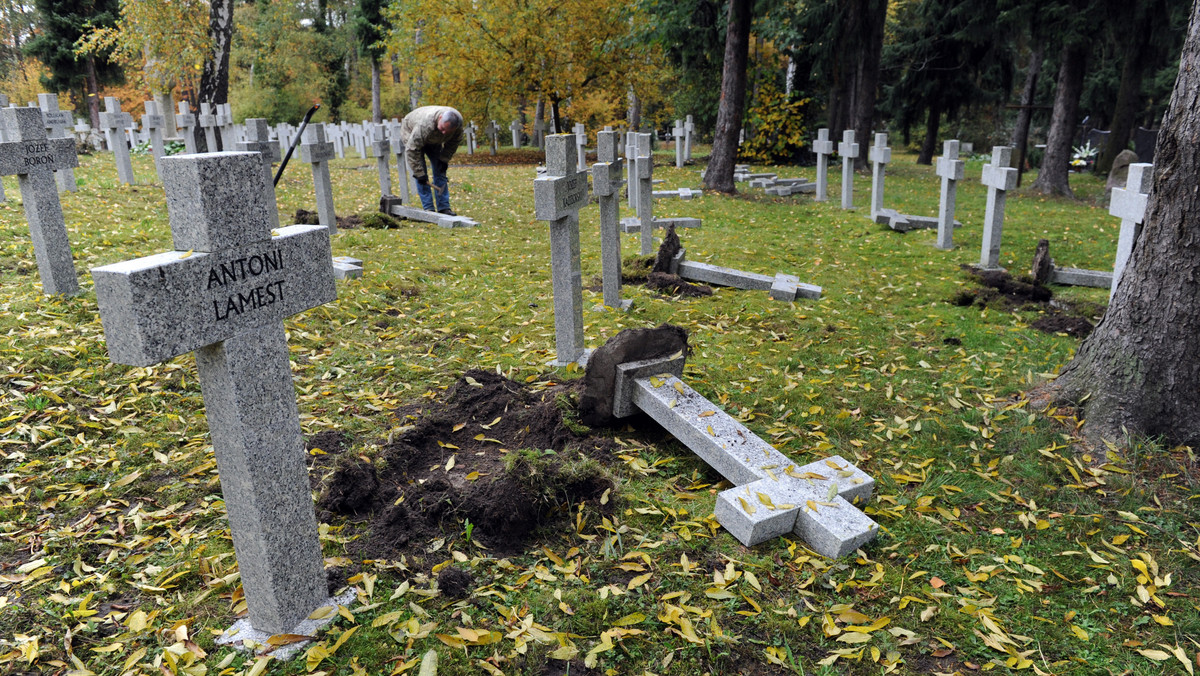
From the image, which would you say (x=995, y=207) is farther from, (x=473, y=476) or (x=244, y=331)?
(x=244, y=331)

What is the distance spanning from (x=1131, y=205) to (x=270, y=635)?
7.05 m

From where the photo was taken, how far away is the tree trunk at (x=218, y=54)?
14.9 meters

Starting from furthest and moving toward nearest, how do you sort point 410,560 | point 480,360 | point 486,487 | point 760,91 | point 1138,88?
point 760,91, point 1138,88, point 480,360, point 486,487, point 410,560

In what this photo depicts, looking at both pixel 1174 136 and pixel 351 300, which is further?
pixel 351 300

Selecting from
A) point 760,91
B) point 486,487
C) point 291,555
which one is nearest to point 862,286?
point 486,487

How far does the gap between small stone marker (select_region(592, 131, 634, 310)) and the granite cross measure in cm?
480

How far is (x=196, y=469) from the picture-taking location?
13.8ft

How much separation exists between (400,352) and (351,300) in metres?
1.48

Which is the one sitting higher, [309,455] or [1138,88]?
[1138,88]

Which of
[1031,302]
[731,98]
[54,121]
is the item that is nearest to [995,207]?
[1031,302]

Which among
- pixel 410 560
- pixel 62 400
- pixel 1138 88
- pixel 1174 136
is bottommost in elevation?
pixel 410 560

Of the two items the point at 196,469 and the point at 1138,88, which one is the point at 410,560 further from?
the point at 1138,88

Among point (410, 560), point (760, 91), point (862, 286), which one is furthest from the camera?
point (760, 91)

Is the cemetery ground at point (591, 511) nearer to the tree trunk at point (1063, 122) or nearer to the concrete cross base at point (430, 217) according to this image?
the concrete cross base at point (430, 217)
